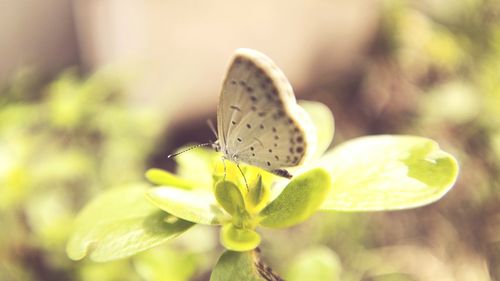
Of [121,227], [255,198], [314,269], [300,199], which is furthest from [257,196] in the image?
[314,269]

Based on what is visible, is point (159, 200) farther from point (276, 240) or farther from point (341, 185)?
point (276, 240)

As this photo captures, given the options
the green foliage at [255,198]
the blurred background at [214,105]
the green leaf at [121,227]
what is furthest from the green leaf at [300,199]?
the blurred background at [214,105]

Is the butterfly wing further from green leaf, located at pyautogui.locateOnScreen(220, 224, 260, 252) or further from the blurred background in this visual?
the blurred background

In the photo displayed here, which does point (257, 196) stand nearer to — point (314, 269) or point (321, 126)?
point (321, 126)

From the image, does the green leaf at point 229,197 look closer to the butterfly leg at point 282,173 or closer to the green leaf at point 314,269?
the butterfly leg at point 282,173

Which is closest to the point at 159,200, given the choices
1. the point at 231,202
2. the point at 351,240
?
the point at 231,202
